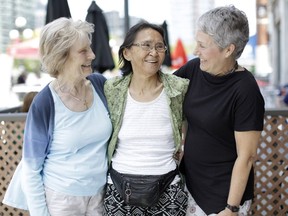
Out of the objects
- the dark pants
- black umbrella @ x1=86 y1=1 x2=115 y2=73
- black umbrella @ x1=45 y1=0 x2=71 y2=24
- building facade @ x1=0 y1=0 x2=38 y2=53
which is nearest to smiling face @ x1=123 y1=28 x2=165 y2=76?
the dark pants

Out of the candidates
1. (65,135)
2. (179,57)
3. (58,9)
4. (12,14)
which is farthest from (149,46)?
(12,14)

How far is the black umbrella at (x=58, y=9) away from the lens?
5965mm

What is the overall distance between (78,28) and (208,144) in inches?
35.5

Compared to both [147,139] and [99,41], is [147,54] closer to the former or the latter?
[147,139]

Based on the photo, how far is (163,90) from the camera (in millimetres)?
2322

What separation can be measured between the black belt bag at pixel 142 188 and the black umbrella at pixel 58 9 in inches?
166

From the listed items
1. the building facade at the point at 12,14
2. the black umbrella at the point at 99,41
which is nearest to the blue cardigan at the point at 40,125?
the black umbrella at the point at 99,41

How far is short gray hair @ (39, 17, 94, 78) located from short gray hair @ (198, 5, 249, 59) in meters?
0.65

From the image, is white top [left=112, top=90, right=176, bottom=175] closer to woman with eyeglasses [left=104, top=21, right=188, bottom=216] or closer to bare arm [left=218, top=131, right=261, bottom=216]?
woman with eyeglasses [left=104, top=21, right=188, bottom=216]

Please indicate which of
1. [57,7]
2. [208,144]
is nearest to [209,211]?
[208,144]

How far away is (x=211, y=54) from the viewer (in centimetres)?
207

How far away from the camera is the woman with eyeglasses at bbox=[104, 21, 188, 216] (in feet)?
7.33

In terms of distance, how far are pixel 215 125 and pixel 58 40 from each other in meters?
0.90

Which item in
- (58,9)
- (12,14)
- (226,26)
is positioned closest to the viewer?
(226,26)
